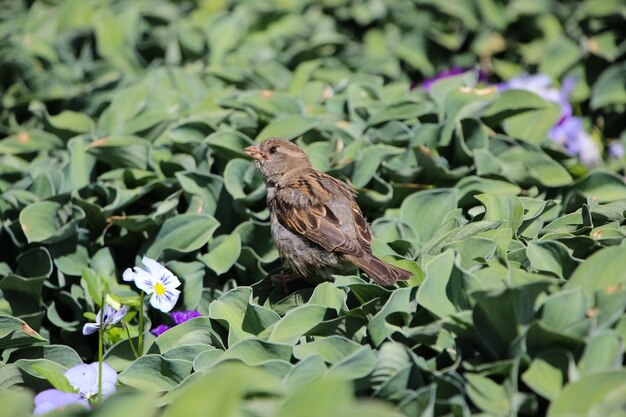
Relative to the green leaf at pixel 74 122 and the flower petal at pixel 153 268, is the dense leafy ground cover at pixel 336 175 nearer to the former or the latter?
the green leaf at pixel 74 122

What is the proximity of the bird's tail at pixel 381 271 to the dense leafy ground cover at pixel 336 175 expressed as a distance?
0.06 metres

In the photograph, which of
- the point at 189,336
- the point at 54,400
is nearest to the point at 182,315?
the point at 189,336

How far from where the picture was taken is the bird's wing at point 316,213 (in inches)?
129

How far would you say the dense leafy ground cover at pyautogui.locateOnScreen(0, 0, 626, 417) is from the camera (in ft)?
6.89

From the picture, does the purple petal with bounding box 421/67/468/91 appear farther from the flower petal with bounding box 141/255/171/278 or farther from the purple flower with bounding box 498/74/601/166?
the flower petal with bounding box 141/255/171/278

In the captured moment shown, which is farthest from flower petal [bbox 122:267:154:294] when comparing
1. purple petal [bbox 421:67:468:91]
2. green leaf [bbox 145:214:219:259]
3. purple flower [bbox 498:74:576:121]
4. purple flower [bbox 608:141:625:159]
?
purple flower [bbox 608:141:625:159]

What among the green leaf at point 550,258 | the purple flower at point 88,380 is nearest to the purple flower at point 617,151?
the green leaf at point 550,258

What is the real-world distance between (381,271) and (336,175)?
1.08 m

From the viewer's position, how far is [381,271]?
279 centimetres

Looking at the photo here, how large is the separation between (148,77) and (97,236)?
1292 mm

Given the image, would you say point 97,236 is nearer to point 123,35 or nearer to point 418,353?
point 418,353

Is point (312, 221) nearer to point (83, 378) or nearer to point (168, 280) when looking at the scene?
point (168, 280)

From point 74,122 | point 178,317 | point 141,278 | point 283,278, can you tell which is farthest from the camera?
point 74,122

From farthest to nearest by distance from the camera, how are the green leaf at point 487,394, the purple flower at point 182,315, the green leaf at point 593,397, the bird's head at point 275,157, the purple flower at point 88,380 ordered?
the bird's head at point 275,157 → the purple flower at point 182,315 → the purple flower at point 88,380 → the green leaf at point 487,394 → the green leaf at point 593,397
